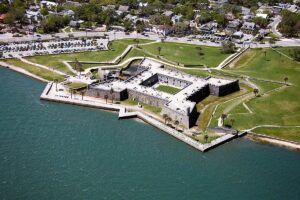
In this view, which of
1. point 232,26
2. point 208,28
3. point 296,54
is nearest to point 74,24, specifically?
point 208,28

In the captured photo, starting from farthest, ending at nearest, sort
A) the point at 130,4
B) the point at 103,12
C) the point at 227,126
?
the point at 130,4 → the point at 103,12 → the point at 227,126

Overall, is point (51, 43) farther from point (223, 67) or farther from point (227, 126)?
point (227, 126)

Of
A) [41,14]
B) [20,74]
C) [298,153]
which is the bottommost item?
[298,153]

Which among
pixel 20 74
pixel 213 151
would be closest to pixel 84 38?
pixel 20 74

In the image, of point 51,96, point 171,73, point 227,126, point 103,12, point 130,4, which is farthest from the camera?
point 130,4

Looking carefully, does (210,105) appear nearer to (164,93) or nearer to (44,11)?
(164,93)

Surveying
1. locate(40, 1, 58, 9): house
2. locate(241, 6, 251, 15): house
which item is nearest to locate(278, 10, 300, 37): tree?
locate(241, 6, 251, 15): house

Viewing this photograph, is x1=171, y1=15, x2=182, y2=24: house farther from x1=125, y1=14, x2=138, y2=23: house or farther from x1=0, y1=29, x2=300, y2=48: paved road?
x1=0, y1=29, x2=300, y2=48: paved road
